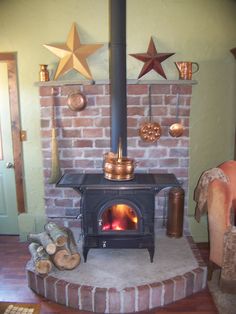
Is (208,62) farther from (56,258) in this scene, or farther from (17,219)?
(17,219)

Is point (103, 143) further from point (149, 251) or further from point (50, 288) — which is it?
point (50, 288)

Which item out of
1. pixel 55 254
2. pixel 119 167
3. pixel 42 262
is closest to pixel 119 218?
pixel 119 167

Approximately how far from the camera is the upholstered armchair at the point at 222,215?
2.11 m

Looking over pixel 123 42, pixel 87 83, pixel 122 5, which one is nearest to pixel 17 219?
pixel 87 83

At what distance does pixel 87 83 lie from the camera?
2.59 m

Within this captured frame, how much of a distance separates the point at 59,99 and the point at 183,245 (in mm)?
1747

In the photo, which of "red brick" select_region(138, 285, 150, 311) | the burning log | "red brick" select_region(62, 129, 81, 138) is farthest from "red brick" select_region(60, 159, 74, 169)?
"red brick" select_region(138, 285, 150, 311)

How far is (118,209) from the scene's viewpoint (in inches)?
92.7

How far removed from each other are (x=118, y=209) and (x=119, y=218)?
0.08 meters

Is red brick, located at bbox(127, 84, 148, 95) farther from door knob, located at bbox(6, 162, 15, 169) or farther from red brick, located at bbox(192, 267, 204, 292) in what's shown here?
red brick, located at bbox(192, 267, 204, 292)

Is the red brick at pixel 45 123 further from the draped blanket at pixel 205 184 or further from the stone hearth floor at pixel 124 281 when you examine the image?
the draped blanket at pixel 205 184

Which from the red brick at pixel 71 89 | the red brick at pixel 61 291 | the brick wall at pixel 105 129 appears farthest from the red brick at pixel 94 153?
the red brick at pixel 61 291

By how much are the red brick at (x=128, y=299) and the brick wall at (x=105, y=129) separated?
100 centimetres

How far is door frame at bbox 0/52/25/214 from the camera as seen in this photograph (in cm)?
273
